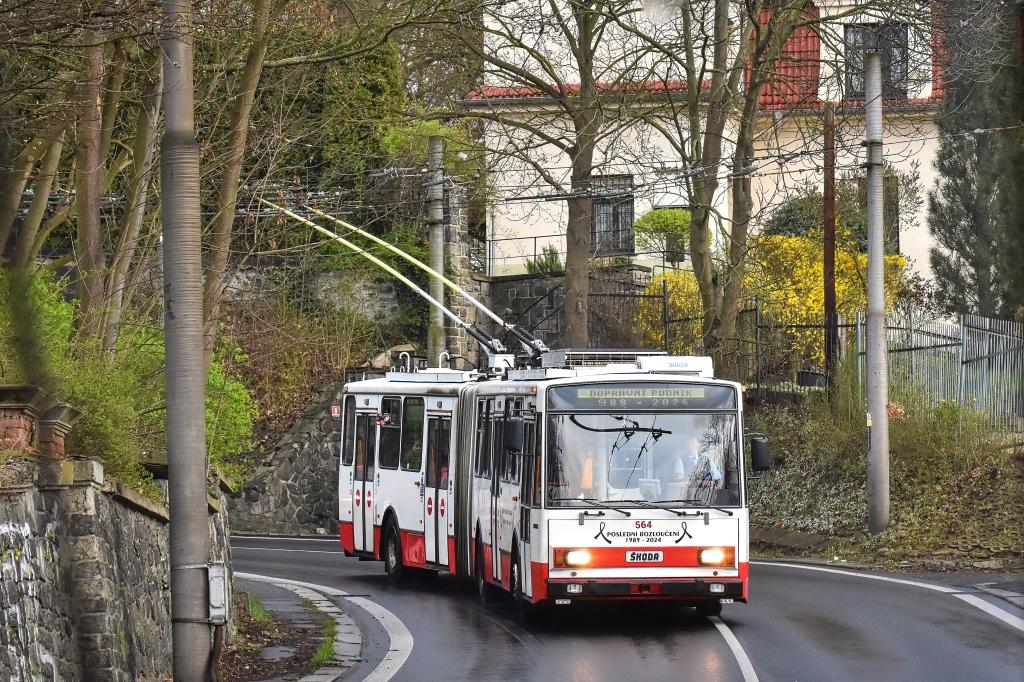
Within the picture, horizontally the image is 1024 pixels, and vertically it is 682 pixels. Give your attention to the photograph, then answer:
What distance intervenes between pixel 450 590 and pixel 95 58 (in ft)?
29.1

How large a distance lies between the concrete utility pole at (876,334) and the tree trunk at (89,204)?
11660 mm

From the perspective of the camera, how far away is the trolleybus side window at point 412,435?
22.5 metres

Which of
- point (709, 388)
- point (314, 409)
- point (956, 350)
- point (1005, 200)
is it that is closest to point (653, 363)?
point (709, 388)

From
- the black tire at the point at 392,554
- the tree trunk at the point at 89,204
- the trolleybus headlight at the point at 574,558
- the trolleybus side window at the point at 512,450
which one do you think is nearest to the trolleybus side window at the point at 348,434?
the black tire at the point at 392,554

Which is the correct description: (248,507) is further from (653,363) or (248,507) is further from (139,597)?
(139,597)

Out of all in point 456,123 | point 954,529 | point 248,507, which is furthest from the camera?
point 456,123

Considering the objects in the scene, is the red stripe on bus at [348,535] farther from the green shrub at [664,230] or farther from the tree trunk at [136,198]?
the green shrub at [664,230]

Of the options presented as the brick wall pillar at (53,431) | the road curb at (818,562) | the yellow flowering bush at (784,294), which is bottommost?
the road curb at (818,562)

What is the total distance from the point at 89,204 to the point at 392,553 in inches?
317

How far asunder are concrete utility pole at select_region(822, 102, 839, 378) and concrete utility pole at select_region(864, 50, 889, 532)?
4171mm

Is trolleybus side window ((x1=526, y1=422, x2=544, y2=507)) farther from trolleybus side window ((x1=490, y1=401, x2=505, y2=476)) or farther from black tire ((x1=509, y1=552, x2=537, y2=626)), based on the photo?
trolleybus side window ((x1=490, y1=401, x2=505, y2=476))

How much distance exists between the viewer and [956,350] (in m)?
26.6

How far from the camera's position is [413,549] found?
890 inches

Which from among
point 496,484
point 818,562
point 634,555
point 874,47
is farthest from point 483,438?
point 874,47
